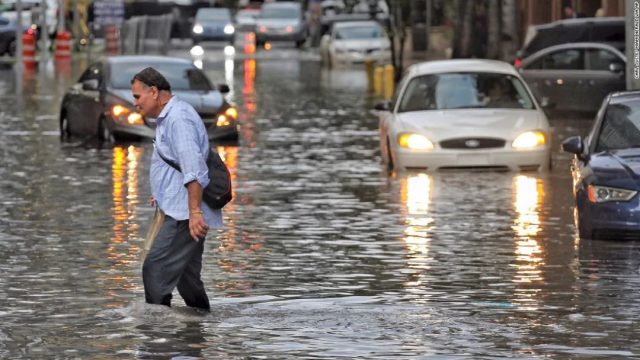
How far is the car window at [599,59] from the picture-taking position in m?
35.2

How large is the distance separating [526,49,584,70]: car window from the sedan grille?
520 inches

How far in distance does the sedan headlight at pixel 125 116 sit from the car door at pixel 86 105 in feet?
2.63

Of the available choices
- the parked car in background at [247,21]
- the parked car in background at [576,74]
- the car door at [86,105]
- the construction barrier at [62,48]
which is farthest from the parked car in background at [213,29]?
the car door at [86,105]

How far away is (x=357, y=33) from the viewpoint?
64.2 meters

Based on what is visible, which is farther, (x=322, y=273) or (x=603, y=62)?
(x=603, y=62)

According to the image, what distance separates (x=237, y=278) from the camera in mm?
13883

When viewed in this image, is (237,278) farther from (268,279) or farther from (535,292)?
(535,292)

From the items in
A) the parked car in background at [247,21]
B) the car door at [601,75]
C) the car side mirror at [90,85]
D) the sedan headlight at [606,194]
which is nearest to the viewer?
the sedan headlight at [606,194]

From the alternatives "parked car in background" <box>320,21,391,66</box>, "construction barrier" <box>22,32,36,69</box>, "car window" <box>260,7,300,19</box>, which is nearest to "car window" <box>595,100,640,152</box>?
"construction barrier" <box>22,32,36,69</box>

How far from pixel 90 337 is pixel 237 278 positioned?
2.89 m

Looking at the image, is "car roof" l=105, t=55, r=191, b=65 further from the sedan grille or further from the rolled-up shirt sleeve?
the rolled-up shirt sleeve

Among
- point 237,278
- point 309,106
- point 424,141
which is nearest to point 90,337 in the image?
point 237,278

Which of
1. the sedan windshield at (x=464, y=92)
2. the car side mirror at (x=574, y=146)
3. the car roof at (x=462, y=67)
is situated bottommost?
the sedan windshield at (x=464, y=92)

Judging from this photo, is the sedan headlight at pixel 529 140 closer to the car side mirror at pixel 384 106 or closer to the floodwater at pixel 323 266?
the floodwater at pixel 323 266
